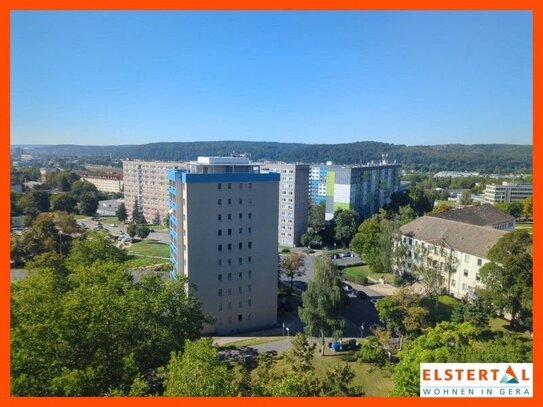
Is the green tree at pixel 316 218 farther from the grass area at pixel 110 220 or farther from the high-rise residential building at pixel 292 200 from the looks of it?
the grass area at pixel 110 220

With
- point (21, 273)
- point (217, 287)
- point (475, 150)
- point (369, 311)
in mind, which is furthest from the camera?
point (475, 150)

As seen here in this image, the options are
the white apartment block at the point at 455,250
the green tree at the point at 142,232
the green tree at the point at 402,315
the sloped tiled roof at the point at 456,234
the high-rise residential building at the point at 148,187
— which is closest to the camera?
the green tree at the point at 402,315

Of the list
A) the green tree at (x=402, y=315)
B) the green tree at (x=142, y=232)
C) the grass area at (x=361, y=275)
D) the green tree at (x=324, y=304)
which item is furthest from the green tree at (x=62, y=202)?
the green tree at (x=402, y=315)

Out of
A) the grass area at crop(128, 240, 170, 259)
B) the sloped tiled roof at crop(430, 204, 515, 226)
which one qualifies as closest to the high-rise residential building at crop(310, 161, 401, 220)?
the sloped tiled roof at crop(430, 204, 515, 226)

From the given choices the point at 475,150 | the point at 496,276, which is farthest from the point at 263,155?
the point at 496,276

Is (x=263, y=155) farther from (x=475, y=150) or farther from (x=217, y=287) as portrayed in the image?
(x=217, y=287)

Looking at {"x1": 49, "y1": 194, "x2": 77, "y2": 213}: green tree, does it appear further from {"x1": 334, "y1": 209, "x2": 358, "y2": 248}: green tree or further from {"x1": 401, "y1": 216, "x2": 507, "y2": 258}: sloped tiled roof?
Answer: {"x1": 401, "y1": 216, "x2": 507, "y2": 258}: sloped tiled roof

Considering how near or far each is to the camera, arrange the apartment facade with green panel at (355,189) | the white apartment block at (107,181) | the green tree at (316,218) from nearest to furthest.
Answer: the green tree at (316,218)
the apartment facade with green panel at (355,189)
the white apartment block at (107,181)
